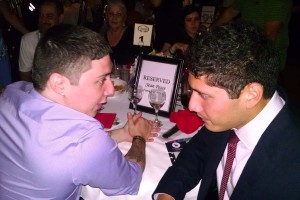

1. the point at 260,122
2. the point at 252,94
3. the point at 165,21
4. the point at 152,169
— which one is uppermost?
the point at 252,94

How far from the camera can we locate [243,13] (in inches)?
137

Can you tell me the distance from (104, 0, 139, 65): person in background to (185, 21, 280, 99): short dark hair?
2.26m

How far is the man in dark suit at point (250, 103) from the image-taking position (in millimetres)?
1027

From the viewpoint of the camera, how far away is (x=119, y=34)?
3.44m

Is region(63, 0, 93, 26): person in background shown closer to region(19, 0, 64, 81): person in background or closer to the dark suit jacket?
region(19, 0, 64, 81): person in background

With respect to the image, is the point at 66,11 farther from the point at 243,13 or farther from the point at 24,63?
the point at 243,13

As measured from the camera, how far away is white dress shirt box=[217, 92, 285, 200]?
3.76 ft

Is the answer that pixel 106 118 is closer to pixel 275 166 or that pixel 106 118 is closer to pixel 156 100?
pixel 156 100

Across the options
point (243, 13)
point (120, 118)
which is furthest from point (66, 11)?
point (120, 118)

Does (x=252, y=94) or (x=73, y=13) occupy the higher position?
(x=252, y=94)

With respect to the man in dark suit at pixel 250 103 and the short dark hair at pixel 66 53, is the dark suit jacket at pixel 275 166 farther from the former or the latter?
the short dark hair at pixel 66 53

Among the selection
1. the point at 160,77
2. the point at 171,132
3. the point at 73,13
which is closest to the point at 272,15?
the point at 160,77

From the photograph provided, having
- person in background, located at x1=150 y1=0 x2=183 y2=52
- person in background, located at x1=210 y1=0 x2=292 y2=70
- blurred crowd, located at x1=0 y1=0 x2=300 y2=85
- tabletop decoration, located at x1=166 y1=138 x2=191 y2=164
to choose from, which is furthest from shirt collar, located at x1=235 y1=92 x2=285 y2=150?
person in background, located at x1=150 y1=0 x2=183 y2=52

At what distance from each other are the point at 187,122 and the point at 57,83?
820 millimetres
